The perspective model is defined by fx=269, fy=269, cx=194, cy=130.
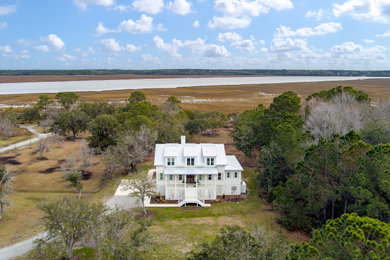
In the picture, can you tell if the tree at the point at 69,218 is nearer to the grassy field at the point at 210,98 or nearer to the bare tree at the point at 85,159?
the bare tree at the point at 85,159

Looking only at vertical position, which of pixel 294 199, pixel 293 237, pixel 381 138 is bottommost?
pixel 293 237

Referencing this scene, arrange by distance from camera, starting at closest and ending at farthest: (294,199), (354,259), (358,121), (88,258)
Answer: (354,259) < (88,258) < (294,199) < (358,121)

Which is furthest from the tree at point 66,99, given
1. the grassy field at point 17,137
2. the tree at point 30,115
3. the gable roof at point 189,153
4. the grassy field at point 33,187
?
the gable roof at point 189,153

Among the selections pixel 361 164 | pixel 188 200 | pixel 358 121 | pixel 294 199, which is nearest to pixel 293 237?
pixel 294 199

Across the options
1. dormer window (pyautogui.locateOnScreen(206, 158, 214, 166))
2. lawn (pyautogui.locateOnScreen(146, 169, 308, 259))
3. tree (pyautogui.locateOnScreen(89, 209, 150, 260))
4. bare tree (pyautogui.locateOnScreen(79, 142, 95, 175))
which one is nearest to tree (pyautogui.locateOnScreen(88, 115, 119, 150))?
bare tree (pyautogui.locateOnScreen(79, 142, 95, 175))

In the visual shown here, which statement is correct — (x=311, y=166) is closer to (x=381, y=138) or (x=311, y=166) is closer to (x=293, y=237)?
(x=293, y=237)

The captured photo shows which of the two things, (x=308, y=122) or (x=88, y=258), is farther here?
(x=308, y=122)
